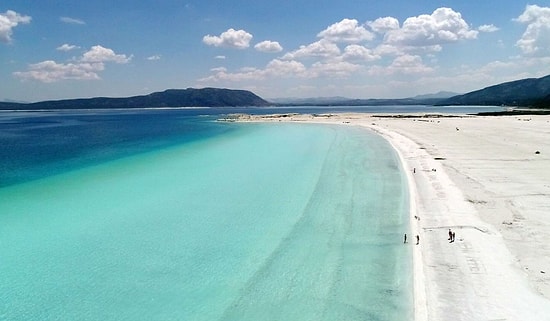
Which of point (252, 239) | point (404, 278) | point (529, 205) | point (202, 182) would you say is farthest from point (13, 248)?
point (529, 205)

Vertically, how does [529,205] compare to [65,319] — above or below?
above

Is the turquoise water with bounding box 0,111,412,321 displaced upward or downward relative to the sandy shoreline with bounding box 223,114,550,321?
downward

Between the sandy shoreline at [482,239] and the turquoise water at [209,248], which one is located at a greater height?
the sandy shoreline at [482,239]

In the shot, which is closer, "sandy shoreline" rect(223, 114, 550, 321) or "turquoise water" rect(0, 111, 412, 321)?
"sandy shoreline" rect(223, 114, 550, 321)

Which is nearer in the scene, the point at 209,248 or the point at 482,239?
the point at 482,239

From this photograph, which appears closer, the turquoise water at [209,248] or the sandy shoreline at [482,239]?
the sandy shoreline at [482,239]

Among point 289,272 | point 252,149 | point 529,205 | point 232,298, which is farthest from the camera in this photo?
point 252,149

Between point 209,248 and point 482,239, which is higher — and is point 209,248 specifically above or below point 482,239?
below

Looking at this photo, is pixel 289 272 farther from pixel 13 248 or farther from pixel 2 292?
pixel 13 248
